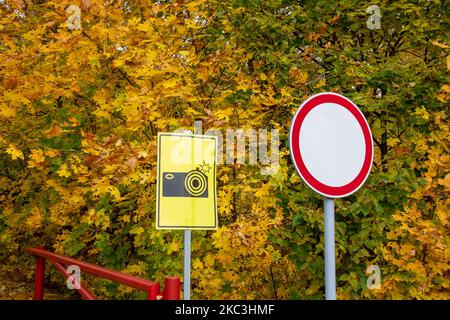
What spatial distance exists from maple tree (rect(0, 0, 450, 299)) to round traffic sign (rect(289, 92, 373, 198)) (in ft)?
4.23

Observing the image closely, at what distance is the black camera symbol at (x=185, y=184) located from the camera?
264 centimetres

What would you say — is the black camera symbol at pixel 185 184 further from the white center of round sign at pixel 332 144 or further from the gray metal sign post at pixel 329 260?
the gray metal sign post at pixel 329 260

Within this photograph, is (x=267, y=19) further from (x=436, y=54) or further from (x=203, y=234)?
(x=203, y=234)

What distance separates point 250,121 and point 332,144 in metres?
2.41

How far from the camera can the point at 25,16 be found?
696 cm

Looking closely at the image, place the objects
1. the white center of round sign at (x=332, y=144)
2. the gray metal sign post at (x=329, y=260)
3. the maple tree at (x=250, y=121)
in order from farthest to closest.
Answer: the maple tree at (x=250, y=121) → the white center of round sign at (x=332, y=144) → the gray metal sign post at (x=329, y=260)

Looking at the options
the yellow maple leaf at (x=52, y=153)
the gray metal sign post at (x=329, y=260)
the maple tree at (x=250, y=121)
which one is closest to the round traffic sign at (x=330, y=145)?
the gray metal sign post at (x=329, y=260)

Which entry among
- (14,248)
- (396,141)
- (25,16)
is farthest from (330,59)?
(14,248)

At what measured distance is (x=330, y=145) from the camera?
8.22ft

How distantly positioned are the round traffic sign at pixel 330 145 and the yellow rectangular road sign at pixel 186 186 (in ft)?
1.81

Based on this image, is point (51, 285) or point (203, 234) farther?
point (51, 285)

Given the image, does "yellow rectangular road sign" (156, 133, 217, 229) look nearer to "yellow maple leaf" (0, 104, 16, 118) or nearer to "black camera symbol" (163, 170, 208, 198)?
"black camera symbol" (163, 170, 208, 198)

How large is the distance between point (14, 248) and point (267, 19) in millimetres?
5900

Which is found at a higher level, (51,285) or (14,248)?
(14,248)
